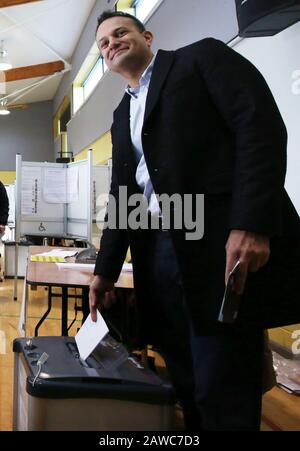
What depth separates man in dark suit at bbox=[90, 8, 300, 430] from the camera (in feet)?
2.76

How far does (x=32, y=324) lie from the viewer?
3.47 metres

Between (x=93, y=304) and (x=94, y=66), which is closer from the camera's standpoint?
(x=93, y=304)

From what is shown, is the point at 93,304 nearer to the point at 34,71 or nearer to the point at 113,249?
the point at 113,249

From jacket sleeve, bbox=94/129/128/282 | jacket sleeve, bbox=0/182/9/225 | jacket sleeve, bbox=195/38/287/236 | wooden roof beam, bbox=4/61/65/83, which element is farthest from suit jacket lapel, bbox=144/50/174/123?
wooden roof beam, bbox=4/61/65/83

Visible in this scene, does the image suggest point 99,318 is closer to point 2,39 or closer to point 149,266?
point 149,266

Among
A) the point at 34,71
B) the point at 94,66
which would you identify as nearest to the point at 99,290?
the point at 94,66

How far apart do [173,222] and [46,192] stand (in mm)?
3487

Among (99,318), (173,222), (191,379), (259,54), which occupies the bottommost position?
(191,379)

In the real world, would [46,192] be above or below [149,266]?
above

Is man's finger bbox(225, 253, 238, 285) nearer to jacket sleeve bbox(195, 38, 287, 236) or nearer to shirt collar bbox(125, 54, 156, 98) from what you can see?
jacket sleeve bbox(195, 38, 287, 236)

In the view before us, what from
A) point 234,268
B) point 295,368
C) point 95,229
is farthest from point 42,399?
point 95,229

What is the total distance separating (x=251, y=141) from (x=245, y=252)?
0.74 feet

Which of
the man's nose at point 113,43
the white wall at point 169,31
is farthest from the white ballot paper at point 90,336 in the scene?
the white wall at point 169,31

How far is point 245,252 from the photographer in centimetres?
83
